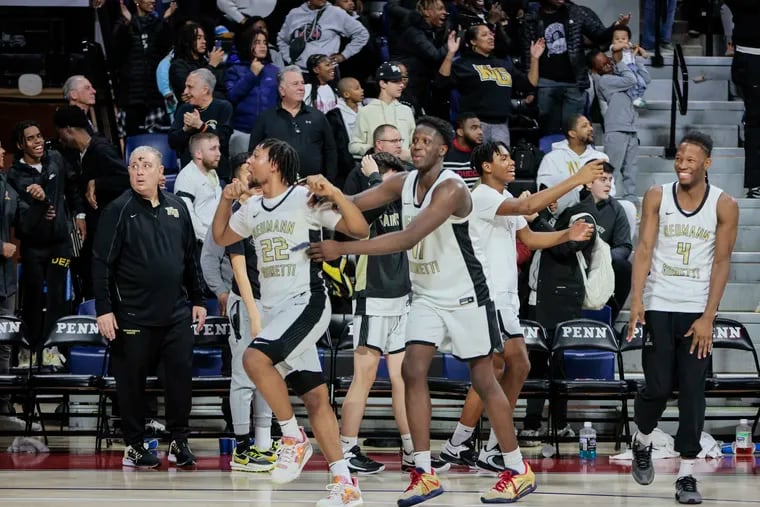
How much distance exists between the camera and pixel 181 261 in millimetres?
8891

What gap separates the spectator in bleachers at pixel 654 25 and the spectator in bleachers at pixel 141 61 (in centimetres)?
551

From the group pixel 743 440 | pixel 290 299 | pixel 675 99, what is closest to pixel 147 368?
pixel 290 299

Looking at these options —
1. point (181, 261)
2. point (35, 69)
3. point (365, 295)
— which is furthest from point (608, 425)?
point (35, 69)

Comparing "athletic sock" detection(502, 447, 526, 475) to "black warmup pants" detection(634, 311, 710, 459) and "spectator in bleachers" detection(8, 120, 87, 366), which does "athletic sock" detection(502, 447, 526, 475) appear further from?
"spectator in bleachers" detection(8, 120, 87, 366)

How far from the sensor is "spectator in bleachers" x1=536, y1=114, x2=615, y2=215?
1124 cm

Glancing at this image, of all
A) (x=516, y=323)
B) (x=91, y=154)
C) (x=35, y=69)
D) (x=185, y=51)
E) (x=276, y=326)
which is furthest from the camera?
(x=35, y=69)

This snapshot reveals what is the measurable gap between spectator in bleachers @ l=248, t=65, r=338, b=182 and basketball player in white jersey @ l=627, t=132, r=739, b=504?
411 cm

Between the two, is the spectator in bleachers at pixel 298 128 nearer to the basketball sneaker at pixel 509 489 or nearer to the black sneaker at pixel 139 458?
the black sneaker at pixel 139 458

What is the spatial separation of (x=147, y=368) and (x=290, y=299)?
2.02 metres

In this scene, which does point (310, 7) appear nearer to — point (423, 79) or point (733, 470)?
point (423, 79)

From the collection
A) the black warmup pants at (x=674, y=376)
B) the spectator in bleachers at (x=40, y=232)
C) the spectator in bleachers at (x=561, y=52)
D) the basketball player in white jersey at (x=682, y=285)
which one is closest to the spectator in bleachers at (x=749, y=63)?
the spectator in bleachers at (x=561, y=52)

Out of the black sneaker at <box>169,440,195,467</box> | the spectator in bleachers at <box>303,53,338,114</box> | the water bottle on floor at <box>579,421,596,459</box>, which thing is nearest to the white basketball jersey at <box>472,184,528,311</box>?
the water bottle on floor at <box>579,421,596,459</box>

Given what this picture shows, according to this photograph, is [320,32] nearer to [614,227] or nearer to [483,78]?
[483,78]

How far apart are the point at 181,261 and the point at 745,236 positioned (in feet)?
19.9
